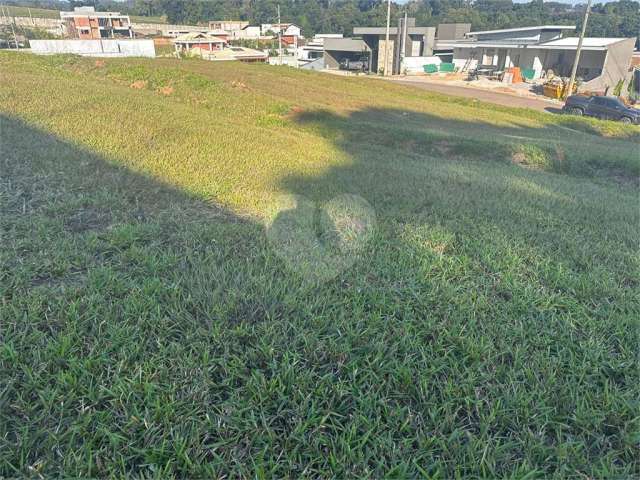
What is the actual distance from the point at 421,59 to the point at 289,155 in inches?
1649

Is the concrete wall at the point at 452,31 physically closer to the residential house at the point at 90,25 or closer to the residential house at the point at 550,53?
the residential house at the point at 550,53

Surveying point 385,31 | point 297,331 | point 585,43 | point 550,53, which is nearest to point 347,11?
point 385,31

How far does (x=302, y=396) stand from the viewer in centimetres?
162

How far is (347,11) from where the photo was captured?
91812 mm

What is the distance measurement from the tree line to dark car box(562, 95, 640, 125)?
179ft

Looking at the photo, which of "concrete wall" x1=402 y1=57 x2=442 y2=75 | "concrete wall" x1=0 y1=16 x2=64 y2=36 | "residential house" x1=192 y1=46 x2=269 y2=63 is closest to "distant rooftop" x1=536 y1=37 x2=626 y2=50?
"concrete wall" x1=402 y1=57 x2=442 y2=75

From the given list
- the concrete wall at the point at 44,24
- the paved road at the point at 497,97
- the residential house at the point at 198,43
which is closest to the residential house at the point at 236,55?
the residential house at the point at 198,43

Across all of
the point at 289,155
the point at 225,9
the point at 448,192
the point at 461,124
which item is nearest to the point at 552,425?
the point at 448,192

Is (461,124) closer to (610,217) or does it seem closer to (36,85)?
(610,217)

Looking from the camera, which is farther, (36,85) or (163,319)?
(36,85)

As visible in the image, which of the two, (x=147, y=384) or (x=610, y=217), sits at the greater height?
(x=147, y=384)

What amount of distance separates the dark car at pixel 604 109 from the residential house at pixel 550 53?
1054 centimetres

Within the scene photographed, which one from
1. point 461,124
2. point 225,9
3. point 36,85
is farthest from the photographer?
point 225,9

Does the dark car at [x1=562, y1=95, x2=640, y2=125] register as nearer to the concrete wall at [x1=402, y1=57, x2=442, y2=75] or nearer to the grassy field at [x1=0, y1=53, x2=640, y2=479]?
the grassy field at [x1=0, y1=53, x2=640, y2=479]
